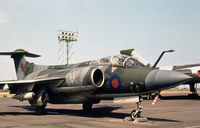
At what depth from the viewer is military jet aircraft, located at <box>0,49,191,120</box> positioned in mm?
12156

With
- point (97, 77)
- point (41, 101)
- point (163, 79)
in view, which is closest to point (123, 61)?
point (97, 77)

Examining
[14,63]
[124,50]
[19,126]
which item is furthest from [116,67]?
[124,50]

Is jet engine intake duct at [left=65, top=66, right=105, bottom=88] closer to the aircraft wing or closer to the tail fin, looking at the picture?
the aircraft wing

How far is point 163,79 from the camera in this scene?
38.2 feet

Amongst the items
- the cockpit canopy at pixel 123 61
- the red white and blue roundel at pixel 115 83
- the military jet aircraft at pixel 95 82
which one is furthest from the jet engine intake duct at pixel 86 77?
the cockpit canopy at pixel 123 61

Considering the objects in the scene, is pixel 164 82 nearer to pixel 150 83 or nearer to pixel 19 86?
pixel 150 83

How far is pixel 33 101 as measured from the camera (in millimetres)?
16578

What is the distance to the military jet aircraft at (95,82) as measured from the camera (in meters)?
12.2

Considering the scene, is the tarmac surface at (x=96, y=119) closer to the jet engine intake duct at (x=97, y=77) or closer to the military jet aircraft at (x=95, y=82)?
the military jet aircraft at (x=95, y=82)

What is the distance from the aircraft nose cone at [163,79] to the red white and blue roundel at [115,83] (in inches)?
63.5

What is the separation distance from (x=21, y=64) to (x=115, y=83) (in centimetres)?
1082

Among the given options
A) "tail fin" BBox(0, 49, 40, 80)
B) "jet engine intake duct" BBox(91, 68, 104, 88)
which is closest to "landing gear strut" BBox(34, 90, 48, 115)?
"jet engine intake duct" BBox(91, 68, 104, 88)

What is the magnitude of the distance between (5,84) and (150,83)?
28.7ft

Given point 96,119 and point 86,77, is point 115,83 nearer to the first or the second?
point 86,77
